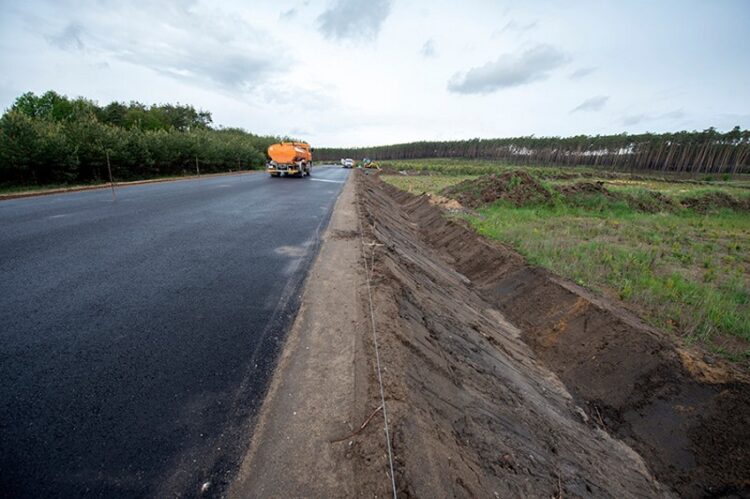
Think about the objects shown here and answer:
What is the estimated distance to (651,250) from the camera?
28.7 ft

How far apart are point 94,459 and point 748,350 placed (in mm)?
7275

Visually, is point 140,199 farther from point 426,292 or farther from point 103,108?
point 103,108

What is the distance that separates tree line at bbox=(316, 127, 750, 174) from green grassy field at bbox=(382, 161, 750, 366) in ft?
163

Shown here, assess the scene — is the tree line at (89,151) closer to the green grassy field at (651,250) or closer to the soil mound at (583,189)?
the green grassy field at (651,250)

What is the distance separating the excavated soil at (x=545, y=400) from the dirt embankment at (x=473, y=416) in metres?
0.01

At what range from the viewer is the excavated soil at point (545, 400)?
7.85 feet

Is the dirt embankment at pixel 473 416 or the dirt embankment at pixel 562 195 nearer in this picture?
the dirt embankment at pixel 473 416

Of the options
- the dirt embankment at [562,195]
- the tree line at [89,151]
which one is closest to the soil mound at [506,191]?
the dirt embankment at [562,195]

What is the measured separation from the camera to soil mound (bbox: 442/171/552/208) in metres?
15.5

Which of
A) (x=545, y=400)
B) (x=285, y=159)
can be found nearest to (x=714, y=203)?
(x=545, y=400)

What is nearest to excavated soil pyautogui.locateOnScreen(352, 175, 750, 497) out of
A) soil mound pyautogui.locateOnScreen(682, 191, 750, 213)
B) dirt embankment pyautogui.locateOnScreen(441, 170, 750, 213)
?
dirt embankment pyautogui.locateOnScreen(441, 170, 750, 213)

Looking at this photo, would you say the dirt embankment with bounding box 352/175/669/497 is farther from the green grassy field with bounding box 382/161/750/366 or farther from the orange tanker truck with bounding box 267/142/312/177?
the orange tanker truck with bounding box 267/142/312/177

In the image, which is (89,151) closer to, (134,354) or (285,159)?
(285,159)

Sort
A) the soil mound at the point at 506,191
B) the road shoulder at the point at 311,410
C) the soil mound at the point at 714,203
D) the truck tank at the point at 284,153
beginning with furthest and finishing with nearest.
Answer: the truck tank at the point at 284,153 → the soil mound at the point at 714,203 → the soil mound at the point at 506,191 → the road shoulder at the point at 311,410
